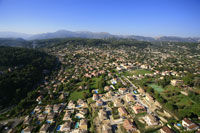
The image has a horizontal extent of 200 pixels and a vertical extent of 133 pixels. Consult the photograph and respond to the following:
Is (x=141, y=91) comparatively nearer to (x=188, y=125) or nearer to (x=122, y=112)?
(x=122, y=112)

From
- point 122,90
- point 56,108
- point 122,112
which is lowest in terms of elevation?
point 56,108

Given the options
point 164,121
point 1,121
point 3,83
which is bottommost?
point 1,121

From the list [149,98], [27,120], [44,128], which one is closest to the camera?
[44,128]

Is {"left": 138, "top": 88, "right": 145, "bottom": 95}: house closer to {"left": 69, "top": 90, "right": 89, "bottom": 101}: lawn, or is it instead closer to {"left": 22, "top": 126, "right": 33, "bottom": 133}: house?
{"left": 69, "top": 90, "right": 89, "bottom": 101}: lawn

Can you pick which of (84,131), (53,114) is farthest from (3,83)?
(84,131)

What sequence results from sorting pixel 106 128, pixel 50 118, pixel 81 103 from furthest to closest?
pixel 81 103, pixel 50 118, pixel 106 128

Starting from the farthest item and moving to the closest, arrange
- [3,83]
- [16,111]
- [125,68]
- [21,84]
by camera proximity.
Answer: [125,68], [21,84], [3,83], [16,111]

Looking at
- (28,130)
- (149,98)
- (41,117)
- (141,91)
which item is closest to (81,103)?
(41,117)

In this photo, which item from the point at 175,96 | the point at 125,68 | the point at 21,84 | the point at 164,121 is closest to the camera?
the point at 164,121

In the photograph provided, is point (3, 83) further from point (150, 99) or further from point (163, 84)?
point (163, 84)
